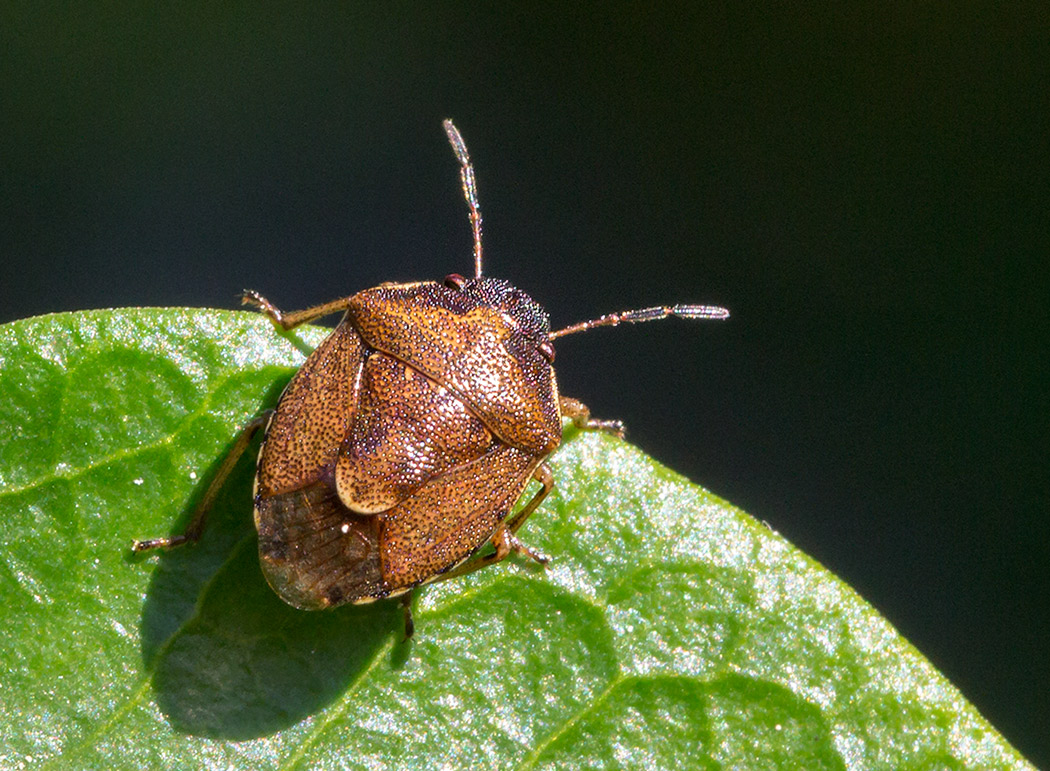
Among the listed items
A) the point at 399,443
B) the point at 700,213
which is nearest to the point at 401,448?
the point at 399,443

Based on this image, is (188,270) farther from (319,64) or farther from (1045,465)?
(1045,465)

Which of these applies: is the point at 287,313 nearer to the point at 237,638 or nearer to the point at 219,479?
the point at 219,479

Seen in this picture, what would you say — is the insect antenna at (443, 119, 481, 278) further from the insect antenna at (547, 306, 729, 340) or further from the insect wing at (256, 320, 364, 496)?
the insect wing at (256, 320, 364, 496)

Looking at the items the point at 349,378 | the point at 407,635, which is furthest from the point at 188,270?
the point at 407,635

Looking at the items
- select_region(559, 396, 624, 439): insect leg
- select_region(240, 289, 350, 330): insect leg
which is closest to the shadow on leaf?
select_region(240, 289, 350, 330): insect leg

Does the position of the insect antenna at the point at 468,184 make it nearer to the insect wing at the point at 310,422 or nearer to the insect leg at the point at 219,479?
the insect wing at the point at 310,422
